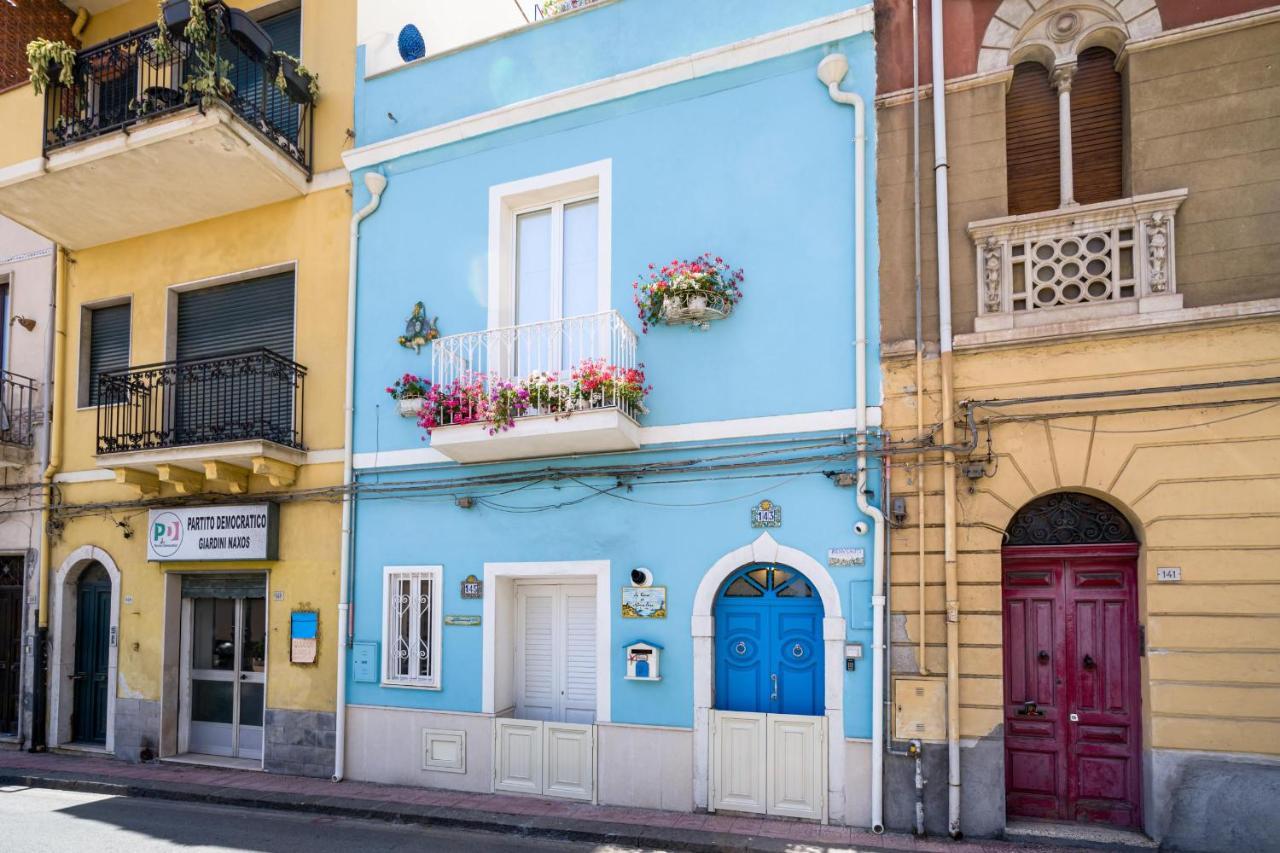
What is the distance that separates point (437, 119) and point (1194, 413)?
879 cm

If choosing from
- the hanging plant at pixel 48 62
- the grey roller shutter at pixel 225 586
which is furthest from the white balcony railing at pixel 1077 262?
the hanging plant at pixel 48 62

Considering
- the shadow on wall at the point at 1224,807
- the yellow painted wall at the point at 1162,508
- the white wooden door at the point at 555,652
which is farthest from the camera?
the white wooden door at the point at 555,652

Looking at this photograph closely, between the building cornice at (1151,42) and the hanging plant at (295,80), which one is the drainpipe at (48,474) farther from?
the building cornice at (1151,42)

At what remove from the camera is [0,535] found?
1239 cm

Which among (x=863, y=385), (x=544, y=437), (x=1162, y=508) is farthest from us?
(x=544, y=437)

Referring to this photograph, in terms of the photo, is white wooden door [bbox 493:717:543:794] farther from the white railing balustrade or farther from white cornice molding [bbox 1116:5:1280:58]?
white cornice molding [bbox 1116:5:1280:58]

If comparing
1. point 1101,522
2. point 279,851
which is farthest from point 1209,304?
point 279,851

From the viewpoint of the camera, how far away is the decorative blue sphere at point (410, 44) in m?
10.9

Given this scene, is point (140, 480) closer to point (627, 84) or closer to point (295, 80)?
point (295, 80)

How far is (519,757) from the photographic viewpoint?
8.72 metres

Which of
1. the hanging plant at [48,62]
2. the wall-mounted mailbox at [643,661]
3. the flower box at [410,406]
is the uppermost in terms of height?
the hanging plant at [48,62]

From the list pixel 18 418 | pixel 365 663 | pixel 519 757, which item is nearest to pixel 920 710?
pixel 519 757

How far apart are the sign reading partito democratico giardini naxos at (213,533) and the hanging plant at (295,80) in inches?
212

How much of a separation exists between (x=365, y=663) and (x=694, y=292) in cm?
581
